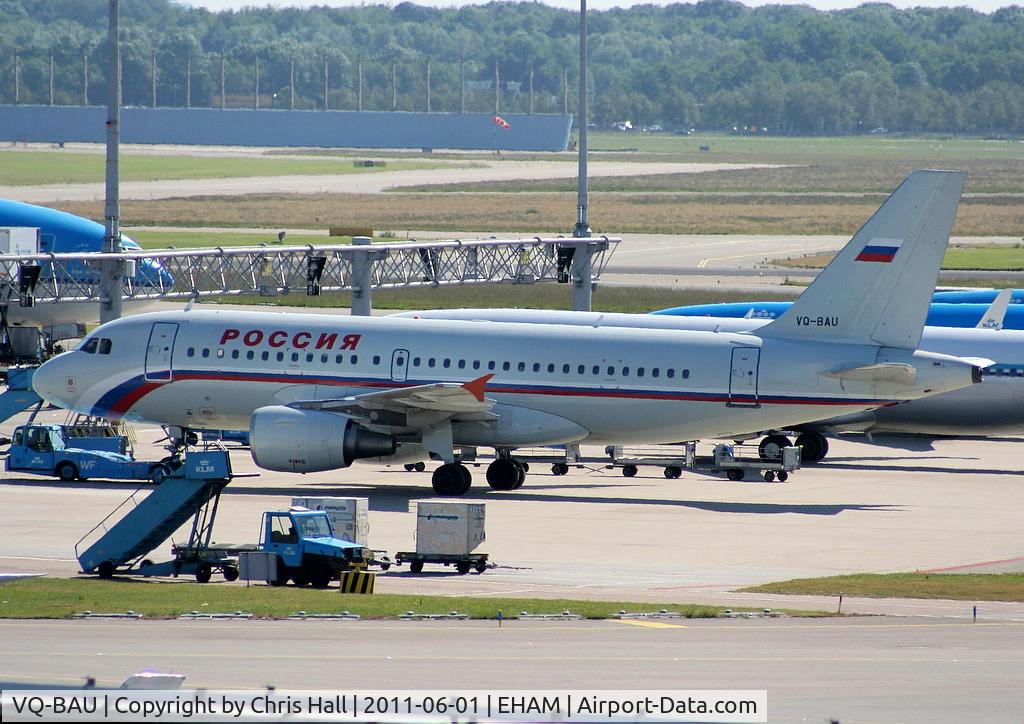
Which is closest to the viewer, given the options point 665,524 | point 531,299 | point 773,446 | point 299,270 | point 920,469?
point 665,524

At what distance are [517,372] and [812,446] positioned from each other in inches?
493

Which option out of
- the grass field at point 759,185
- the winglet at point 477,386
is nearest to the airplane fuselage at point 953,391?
the winglet at point 477,386

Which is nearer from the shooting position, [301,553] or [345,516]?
[301,553]

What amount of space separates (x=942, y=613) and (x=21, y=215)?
5344 centimetres

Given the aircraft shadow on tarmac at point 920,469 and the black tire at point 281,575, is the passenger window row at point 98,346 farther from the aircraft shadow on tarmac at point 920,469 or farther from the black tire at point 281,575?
the aircraft shadow on tarmac at point 920,469

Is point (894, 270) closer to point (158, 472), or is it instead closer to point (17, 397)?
point (158, 472)

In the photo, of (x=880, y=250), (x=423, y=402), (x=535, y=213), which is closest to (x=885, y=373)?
(x=880, y=250)

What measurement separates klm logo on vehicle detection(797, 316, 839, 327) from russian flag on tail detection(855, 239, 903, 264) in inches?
69.0

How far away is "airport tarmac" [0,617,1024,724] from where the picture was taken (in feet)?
72.2

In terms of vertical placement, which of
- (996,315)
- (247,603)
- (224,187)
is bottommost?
(247,603)

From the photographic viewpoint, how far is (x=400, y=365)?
46531mm

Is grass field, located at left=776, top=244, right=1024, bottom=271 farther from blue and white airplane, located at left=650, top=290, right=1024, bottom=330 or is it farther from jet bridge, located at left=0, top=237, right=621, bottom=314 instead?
blue and white airplane, located at left=650, top=290, right=1024, bottom=330

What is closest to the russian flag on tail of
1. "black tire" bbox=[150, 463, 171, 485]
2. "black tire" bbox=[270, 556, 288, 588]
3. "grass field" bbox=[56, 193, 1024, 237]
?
"black tire" bbox=[270, 556, 288, 588]

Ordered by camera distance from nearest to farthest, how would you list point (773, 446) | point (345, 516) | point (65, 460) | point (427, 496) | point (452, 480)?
point (345, 516)
point (452, 480)
point (427, 496)
point (65, 460)
point (773, 446)
